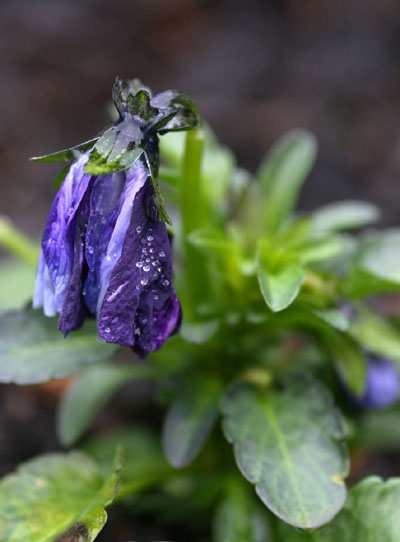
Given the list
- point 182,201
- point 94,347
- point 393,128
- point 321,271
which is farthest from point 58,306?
point 393,128

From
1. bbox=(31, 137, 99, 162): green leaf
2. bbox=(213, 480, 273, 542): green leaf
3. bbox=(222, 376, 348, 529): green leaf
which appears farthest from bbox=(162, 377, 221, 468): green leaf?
bbox=(31, 137, 99, 162): green leaf

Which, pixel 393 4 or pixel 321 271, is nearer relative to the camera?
pixel 321 271

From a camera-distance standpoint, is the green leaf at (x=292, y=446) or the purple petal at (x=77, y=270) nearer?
the purple petal at (x=77, y=270)

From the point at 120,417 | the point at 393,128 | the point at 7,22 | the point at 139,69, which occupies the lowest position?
the point at 120,417

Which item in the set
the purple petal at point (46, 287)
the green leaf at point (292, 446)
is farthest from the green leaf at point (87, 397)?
the purple petal at point (46, 287)

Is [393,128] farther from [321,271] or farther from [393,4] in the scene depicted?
[321,271]

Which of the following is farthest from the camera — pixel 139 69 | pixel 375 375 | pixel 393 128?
pixel 139 69

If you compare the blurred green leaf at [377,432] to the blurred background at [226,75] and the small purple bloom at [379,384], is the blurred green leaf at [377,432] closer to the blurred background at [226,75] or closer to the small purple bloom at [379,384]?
the small purple bloom at [379,384]

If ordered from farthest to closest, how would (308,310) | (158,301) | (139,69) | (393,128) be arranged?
(139,69)
(393,128)
(308,310)
(158,301)
